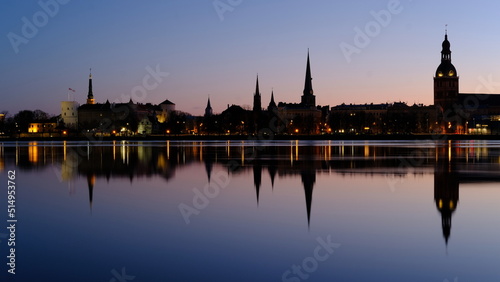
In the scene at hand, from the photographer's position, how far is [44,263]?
8648 mm

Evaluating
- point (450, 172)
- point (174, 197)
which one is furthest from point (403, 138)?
point (174, 197)

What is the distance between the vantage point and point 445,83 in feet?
497

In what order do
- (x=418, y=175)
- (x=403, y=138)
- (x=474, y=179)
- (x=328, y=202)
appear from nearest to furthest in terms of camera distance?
1. (x=328, y=202)
2. (x=474, y=179)
3. (x=418, y=175)
4. (x=403, y=138)

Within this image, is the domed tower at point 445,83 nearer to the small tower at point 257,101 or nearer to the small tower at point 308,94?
the small tower at point 308,94

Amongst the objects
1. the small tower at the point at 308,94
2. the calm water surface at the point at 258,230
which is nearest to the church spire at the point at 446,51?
the small tower at the point at 308,94

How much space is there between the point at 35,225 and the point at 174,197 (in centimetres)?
496

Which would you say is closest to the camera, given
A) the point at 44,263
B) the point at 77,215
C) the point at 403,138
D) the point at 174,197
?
the point at 44,263

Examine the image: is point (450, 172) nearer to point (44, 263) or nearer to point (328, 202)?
point (328, 202)

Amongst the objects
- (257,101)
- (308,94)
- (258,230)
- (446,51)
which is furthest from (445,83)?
(258,230)

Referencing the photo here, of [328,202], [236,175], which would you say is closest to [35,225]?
[328,202]

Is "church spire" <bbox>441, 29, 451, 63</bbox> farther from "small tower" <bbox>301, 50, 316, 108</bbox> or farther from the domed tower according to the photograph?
"small tower" <bbox>301, 50, 316, 108</bbox>

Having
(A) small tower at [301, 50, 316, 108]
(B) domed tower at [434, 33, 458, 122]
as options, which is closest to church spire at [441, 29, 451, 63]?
(B) domed tower at [434, 33, 458, 122]

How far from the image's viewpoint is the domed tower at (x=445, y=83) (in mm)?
149825

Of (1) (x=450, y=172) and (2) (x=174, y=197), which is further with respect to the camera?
(1) (x=450, y=172)
